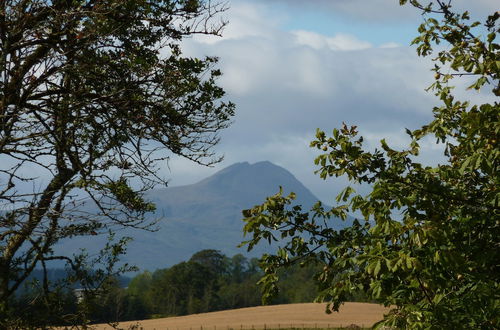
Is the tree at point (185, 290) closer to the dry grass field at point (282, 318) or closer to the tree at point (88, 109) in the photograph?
the dry grass field at point (282, 318)

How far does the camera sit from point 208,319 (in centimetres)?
5134

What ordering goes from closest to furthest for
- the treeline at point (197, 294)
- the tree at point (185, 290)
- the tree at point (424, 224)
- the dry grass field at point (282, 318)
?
the tree at point (424, 224) → the dry grass field at point (282, 318) → the tree at point (185, 290) → the treeline at point (197, 294)

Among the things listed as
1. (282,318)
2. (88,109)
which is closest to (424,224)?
(88,109)

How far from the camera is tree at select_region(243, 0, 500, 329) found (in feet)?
28.8

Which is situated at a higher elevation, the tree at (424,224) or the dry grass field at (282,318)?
the tree at (424,224)

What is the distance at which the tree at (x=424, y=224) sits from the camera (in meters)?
8.78

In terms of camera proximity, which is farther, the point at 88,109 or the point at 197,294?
the point at 197,294

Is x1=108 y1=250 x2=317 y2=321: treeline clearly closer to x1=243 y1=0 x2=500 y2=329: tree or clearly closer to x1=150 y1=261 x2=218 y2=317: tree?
x1=150 y1=261 x2=218 y2=317: tree

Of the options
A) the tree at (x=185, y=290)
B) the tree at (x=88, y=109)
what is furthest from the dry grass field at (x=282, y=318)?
the tree at (x=185, y=290)

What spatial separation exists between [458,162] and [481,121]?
5.86 feet

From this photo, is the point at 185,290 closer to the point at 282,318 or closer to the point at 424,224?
the point at 282,318

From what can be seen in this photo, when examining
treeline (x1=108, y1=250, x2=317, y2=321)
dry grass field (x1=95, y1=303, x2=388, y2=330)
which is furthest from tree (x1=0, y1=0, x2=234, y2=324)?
treeline (x1=108, y1=250, x2=317, y2=321)

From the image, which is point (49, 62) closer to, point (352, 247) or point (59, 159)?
point (59, 159)

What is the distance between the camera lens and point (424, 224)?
866cm
